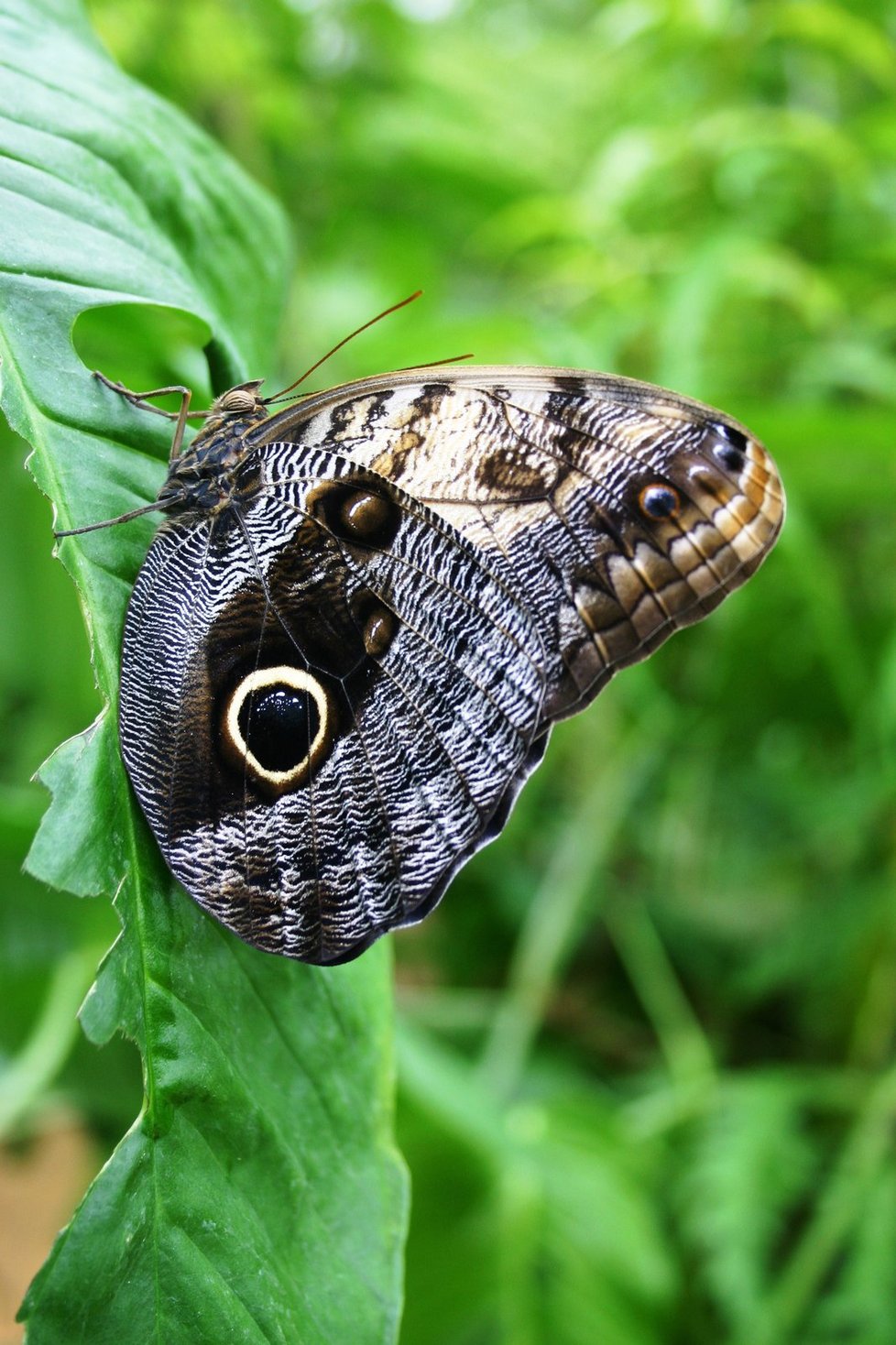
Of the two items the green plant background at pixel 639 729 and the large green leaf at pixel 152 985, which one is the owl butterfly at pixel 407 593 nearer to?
the large green leaf at pixel 152 985

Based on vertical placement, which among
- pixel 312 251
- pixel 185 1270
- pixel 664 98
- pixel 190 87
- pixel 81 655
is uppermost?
pixel 190 87

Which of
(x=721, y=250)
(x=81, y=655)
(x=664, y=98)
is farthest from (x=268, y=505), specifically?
(x=664, y=98)

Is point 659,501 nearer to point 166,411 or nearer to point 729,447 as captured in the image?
point 729,447

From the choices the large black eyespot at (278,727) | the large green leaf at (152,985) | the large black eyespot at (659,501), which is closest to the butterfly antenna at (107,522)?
the large green leaf at (152,985)

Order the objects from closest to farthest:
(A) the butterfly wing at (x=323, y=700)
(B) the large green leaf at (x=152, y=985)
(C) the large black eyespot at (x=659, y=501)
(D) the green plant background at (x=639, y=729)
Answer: (B) the large green leaf at (x=152, y=985), (A) the butterfly wing at (x=323, y=700), (C) the large black eyespot at (x=659, y=501), (D) the green plant background at (x=639, y=729)

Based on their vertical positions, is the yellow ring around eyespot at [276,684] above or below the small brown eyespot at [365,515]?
below

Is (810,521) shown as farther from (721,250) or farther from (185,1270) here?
(185,1270)
